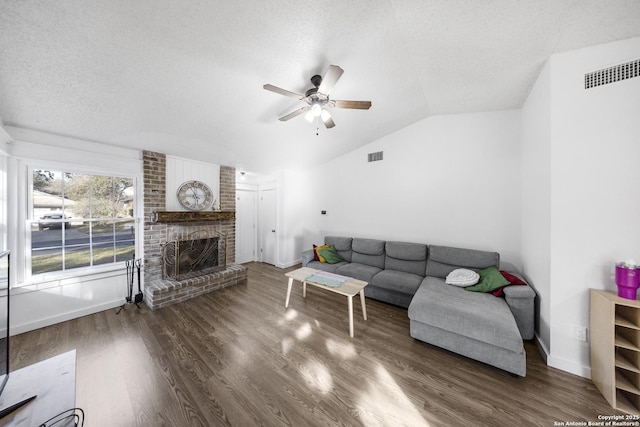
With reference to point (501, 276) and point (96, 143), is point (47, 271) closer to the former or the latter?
point (96, 143)

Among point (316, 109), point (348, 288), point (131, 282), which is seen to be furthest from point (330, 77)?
point (131, 282)

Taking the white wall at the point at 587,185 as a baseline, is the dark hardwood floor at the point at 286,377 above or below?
below

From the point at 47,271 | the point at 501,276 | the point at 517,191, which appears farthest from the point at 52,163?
the point at 517,191

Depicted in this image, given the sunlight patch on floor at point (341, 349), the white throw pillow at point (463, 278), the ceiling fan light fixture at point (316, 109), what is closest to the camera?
the sunlight patch on floor at point (341, 349)

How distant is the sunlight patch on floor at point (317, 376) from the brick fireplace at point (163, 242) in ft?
7.83

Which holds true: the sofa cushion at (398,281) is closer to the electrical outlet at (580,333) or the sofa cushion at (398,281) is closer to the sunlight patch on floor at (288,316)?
the sunlight patch on floor at (288,316)

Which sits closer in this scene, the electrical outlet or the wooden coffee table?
the electrical outlet

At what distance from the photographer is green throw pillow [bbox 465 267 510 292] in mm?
2416

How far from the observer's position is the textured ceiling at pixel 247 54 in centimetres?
152

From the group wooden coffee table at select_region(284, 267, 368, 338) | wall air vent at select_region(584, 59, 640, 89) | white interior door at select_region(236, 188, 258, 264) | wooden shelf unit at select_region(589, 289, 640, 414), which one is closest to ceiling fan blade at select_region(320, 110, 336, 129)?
wooden coffee table at select_region(284, 267, 368, 338)

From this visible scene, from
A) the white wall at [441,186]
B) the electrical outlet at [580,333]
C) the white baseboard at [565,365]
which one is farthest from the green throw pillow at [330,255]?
the electrical outlet at [580,333]

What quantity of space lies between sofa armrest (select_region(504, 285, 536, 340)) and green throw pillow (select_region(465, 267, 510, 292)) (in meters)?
0.17

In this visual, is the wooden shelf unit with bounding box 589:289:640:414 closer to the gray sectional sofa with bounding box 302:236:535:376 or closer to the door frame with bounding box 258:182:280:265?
the gray sectional sofa with bounding box 302:236:535:376

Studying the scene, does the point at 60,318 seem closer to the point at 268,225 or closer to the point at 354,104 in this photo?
the point at 268,225
